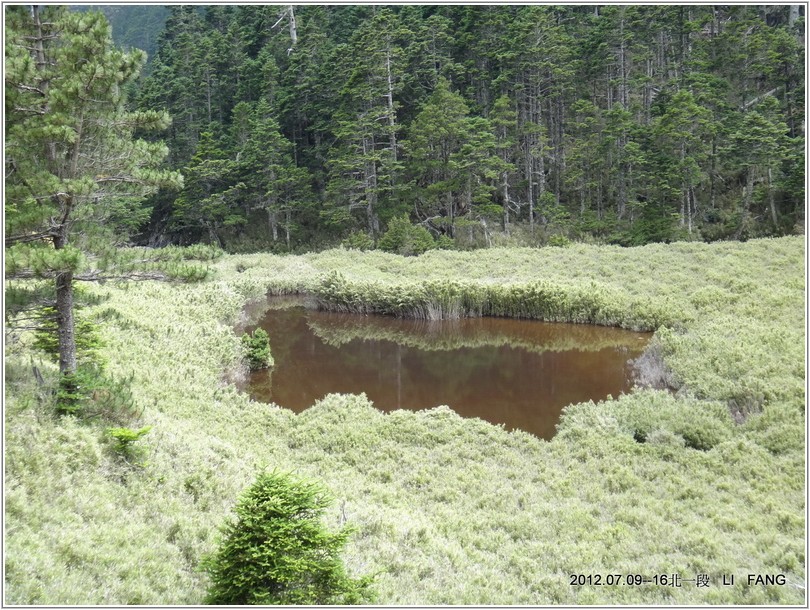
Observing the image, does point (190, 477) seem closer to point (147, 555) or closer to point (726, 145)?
point (147, 555)

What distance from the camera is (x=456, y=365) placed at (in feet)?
53.3

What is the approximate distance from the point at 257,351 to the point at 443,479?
8.28m

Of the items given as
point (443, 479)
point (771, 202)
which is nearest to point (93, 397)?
point (443, 479)

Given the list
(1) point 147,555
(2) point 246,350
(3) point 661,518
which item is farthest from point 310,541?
(2) point 246,350

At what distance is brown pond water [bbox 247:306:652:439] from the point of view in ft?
44.2

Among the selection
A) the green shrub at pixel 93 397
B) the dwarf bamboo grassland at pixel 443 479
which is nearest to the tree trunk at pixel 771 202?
the dwarf bamboo grassland at pixel 443 479

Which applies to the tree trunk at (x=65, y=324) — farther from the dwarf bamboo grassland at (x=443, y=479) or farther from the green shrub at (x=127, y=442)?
the green shrub at (x=127, y=442)

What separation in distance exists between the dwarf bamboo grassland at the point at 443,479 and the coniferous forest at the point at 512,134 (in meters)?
17.5

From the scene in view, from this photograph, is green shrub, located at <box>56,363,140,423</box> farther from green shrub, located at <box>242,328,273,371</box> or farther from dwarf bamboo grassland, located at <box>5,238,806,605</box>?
green shrub, located at <box>242,328,273,371</box>

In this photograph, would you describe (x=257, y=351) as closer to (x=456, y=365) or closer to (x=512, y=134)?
(x=456, y=365)

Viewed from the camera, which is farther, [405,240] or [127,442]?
[405,240]

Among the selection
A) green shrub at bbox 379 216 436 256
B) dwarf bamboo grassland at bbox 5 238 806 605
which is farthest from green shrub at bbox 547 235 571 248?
dwarf bamboo grassland at bbox 5 238 806 605

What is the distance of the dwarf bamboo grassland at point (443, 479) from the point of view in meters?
5.82

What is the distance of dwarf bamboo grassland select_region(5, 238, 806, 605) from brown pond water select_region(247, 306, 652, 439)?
1192mm
